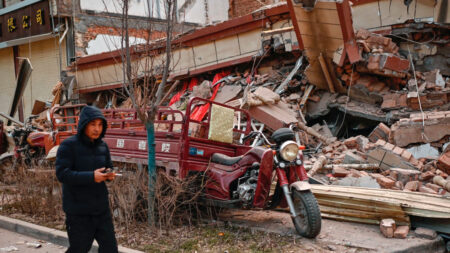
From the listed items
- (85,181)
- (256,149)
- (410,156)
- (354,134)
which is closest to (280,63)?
(354,134)

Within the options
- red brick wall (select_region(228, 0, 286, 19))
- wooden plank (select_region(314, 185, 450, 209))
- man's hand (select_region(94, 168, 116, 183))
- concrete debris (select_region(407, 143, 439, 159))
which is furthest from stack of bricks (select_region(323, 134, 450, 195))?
red brick wall (select_region(228, 0, 286, 19))

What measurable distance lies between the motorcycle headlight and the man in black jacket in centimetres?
248

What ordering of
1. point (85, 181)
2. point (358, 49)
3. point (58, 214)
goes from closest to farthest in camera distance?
1. point (85, 181)
2. point (58, 214)
3. point (358, 49)

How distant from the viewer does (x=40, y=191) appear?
7.41 meters

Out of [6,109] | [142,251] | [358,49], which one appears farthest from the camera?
[6,109]

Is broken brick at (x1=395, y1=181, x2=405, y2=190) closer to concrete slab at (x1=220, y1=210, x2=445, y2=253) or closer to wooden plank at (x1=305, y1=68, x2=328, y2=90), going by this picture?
concrete slab at (x1=220, y1=210, x2=445, y2=253)

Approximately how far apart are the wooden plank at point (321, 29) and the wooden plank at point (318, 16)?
0.10 m

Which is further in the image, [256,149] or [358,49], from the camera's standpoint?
[358,49]

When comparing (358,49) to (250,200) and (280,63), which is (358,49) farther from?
(250,200)

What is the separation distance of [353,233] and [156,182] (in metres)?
2.77

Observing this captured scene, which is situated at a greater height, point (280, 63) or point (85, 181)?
point (280, 63)

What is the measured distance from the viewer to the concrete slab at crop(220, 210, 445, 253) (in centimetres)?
507

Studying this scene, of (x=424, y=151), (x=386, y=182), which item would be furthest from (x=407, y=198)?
(x=424, y=151)

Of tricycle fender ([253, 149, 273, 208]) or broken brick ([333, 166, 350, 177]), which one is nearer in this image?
tricycle fender ([253, 149, 273, 208])
